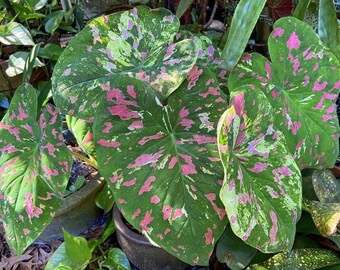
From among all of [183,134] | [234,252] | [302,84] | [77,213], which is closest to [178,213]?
[183,134]

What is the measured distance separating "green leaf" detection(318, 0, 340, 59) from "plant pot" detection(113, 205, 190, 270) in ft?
2.21

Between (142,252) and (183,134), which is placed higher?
(183,134)

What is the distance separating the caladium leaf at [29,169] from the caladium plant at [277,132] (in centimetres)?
38

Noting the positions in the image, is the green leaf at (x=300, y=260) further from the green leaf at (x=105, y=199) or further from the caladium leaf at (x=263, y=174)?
the green leaf at (x=105, y=199)

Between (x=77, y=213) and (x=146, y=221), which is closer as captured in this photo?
(x=146, y=221)

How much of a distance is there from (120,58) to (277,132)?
14.6 inches

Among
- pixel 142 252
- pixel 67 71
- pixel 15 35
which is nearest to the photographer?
pixel 67 71

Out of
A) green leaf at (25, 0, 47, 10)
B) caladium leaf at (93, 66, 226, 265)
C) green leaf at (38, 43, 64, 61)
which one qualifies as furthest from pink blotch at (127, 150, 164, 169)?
green leaf at (25, 0, 47, 10)

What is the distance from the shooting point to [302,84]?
93cm

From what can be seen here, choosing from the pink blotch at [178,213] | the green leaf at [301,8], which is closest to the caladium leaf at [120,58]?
the pink blotch at [178,213]

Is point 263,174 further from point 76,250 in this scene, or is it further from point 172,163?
point 76,250

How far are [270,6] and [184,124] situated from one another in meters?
0.62

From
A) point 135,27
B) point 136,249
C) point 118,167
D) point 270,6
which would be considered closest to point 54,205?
point 118,167

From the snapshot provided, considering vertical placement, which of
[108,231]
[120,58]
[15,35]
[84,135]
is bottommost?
[108,231]
